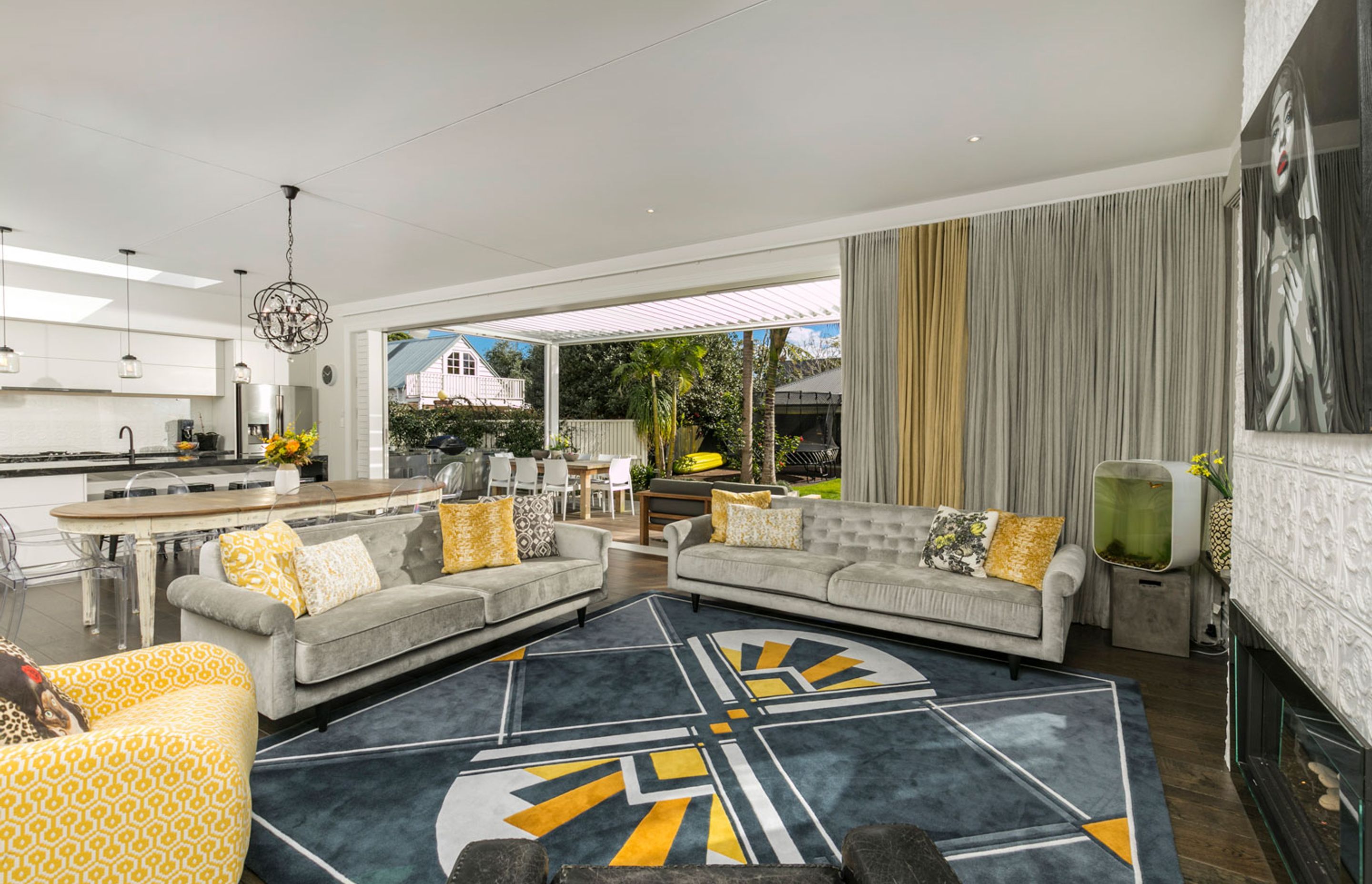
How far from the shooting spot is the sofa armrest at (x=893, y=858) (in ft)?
3.41

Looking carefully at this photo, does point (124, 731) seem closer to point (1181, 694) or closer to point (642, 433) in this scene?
point (1181, 694)

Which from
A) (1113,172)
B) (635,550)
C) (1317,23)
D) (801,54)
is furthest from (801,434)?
(1317,23)

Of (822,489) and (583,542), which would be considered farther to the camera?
(822,489)

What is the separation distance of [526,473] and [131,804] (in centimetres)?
776

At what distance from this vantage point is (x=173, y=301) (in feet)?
24.8

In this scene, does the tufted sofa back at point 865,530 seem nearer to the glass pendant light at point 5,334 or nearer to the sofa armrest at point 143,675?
the sofa armrest at point 143,675

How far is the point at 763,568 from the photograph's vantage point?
418cm

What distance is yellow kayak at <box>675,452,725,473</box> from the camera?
1161cm

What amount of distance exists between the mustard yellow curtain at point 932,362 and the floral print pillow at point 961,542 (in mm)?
509

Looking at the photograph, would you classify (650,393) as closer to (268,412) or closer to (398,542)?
(268,412)

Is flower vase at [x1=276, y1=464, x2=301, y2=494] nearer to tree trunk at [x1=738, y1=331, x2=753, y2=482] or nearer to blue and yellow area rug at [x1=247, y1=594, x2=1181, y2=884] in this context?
blue and yellow area rug at [x1=247, y1=594, x2=1181, y2=884]

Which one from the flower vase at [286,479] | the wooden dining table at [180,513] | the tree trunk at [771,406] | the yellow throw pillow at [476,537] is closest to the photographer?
the wooden dining table at [180,513]

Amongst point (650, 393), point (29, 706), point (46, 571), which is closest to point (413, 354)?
point (650, 393)

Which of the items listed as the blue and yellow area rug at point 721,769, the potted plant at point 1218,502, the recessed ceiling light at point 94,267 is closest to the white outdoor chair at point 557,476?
the recessed ceiling light at point 94,267
